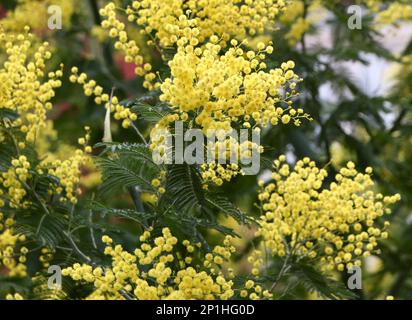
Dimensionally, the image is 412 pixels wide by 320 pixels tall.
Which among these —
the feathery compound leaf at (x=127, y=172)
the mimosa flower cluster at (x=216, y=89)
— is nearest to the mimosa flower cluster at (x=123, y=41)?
the feathery compound leaf at (x=127, y=172)

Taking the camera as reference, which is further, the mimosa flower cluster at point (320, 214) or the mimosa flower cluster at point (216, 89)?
the mimosa flower cluster at point (320, 214)

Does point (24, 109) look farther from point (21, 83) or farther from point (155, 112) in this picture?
point (155, 112)

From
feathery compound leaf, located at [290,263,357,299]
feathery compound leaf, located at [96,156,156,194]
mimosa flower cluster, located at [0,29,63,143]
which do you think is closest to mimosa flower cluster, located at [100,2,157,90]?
mimosa flower cluster, located at [0,29,63,143]

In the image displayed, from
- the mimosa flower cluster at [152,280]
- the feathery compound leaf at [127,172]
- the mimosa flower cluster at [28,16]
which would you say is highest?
the mimosa flower cluster at [28,16]

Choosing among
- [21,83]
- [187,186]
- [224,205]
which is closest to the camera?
[187,186]

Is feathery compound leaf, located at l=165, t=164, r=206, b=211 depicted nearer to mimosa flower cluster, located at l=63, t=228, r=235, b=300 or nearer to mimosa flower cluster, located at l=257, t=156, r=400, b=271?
mimosa flower cluster, located at l=63, t=228, r=235, b=300

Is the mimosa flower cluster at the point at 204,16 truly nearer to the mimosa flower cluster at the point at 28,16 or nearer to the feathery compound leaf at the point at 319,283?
the feathery compound leaf at the point at 319,283

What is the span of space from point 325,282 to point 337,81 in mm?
2988

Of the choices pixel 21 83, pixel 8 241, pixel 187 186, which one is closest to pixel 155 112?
pixel 187 186

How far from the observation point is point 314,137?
7594 mm

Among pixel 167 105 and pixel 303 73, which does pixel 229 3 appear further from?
pixel 303 73

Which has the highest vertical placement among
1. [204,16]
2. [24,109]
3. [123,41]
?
[204,16]

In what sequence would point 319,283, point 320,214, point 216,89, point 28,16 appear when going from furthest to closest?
point 28,16 < point 319,283 < point 320,214 < point 216,89
